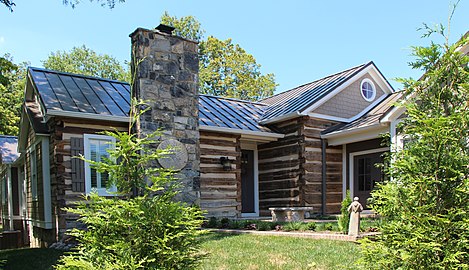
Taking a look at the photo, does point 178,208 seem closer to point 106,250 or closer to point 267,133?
point 106,250

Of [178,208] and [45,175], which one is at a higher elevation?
[45,175]

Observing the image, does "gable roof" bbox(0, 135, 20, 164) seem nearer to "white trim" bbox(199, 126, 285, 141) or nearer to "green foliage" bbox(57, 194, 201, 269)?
"white trim" bbox(199, 126, 285, 141)

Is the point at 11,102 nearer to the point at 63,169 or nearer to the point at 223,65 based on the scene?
the point at 223,65

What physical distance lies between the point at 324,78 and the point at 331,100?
2.35 metres

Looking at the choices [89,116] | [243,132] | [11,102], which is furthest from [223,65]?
[89,116]

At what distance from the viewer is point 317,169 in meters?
12.4

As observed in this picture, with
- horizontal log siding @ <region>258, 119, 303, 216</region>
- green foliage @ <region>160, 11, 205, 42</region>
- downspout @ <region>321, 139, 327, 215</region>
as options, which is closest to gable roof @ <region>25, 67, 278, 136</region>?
horizontal log siding @ <region>258, 119, 303, 216</region>

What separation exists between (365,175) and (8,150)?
15829mm

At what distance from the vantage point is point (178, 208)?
3152mm

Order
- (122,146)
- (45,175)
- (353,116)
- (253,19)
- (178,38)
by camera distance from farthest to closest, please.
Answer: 1. (253,19)
2. (353,116)
3. (45,175)
4. (178,38)
5. (122,146)

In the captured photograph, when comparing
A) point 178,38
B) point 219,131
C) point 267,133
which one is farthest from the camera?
point 267,133

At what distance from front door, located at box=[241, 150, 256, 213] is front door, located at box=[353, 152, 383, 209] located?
141 inches

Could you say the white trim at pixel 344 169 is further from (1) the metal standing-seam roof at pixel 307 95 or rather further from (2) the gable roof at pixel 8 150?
(2) the gable roof at pixel 8 150

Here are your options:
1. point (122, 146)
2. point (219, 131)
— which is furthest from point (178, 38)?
point (122, 146)
